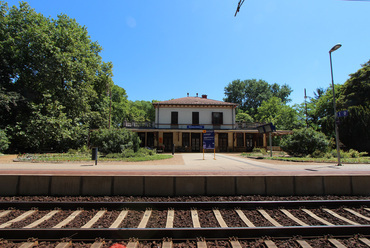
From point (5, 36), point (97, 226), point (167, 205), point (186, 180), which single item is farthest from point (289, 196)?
point (5, 36)

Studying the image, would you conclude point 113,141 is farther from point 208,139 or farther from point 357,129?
→ point 357,129

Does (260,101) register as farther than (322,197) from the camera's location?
Yes

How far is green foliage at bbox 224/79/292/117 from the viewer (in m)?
57.4

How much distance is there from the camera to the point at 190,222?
419 centimetres

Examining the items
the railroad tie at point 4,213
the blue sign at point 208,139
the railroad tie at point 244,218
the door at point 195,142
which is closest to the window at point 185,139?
the door at point 195,142

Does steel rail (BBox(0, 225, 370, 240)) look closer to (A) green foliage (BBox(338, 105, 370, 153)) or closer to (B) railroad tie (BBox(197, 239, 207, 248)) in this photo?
(B) railroad tie (BBox(197, 239, 207, 248))

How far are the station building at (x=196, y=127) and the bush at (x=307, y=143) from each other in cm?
1051

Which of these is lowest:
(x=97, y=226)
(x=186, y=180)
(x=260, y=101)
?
(x=97, y=226)

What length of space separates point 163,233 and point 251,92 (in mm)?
59672

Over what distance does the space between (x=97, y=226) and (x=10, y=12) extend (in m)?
32.6

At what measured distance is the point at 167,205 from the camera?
488 cm

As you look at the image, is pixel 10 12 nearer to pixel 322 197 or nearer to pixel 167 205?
pixel 167 205

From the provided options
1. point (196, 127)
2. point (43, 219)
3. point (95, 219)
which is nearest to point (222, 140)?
point (196, 127)

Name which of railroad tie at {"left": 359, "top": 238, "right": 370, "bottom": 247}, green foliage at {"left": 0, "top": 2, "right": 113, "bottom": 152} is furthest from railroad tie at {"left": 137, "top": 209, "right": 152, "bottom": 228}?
green foliage at {"left": 0, "top": 2, "right": 113, "bottom": 152}
